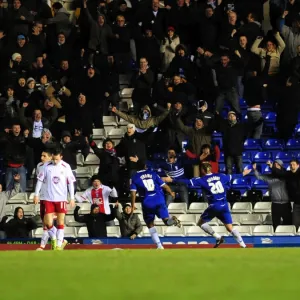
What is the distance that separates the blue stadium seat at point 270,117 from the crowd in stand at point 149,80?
29 cm

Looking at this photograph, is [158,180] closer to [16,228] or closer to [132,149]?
[132,149]

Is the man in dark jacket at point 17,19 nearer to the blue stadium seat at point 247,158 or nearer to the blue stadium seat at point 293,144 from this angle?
the blue stadium seat at point 247,158

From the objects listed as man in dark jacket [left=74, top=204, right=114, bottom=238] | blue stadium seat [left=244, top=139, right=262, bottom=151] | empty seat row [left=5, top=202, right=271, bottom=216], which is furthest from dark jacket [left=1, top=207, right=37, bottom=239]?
blue stadium seat [left=244, top=139, right=262, bottom=151]

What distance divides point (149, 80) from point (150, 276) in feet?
50.2

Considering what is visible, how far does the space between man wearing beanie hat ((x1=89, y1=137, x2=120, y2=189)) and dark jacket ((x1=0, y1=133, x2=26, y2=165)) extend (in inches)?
72.2

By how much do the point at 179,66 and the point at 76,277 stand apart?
1521cm

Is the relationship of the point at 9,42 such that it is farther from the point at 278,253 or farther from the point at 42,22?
the point at 278,253

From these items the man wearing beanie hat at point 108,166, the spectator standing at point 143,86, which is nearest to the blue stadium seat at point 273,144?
the spectator standing at point 143,86

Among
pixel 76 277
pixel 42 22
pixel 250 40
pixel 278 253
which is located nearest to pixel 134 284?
pixel 76 277

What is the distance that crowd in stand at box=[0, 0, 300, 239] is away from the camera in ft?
81.1

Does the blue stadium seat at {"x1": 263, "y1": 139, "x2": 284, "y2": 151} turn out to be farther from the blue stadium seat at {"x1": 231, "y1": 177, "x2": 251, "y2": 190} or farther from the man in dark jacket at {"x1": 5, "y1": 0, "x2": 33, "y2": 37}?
the man in dark jacket at {"x1": 5, "y1": 0, "x2": 33, "y2": 37}

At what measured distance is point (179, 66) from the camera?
26.1 metres

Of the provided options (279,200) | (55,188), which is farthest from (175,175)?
(55,188)

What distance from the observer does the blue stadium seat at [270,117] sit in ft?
86.0
